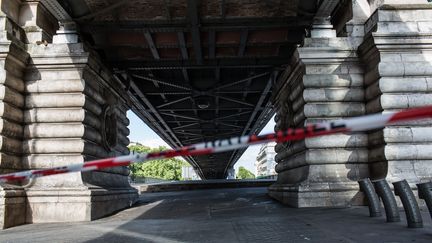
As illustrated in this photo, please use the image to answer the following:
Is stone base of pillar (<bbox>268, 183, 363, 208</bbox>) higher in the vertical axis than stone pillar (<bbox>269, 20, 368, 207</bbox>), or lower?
lower

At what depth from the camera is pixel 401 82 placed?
12562mm

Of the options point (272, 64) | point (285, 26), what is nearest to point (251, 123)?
point (272, 64)

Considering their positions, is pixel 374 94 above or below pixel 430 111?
above

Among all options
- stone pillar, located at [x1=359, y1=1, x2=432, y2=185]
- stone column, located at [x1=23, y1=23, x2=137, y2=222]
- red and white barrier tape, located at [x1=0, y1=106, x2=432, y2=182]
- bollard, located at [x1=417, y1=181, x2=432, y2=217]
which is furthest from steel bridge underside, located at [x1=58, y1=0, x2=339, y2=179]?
red and white barrier tape, located at [x1=0, y1=106, x2=432, y2=182]

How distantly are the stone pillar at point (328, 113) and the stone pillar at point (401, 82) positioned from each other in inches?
29.4

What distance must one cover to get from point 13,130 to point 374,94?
10.8 m

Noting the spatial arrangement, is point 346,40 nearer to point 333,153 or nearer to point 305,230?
point 333,153

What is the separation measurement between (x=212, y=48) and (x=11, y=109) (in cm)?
778

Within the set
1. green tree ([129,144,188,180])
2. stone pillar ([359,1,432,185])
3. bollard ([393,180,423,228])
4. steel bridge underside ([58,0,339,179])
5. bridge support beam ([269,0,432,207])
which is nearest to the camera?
bollard ([393,180,423,228])

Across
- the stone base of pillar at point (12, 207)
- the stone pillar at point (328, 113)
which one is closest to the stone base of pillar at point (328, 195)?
the stone pillar at point (328, 113)

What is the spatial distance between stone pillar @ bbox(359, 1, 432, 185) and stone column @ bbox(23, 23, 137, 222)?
871 centimetres

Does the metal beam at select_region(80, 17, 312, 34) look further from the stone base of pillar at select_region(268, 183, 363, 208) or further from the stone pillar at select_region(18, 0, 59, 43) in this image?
the stone base of pillar at select_region(268, 183, 363, 208)

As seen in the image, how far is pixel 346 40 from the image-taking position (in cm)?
1404

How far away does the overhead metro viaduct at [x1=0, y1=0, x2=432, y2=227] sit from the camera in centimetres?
1259
